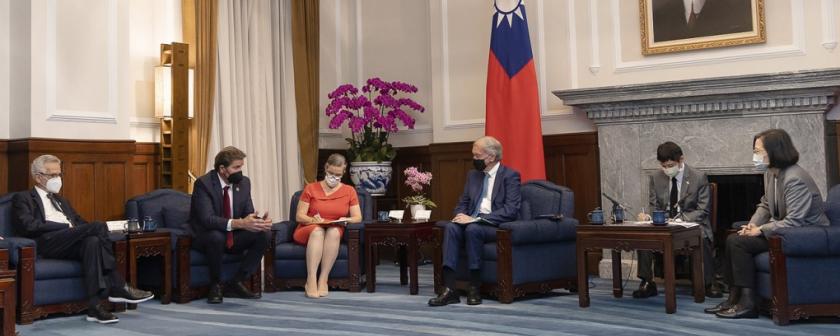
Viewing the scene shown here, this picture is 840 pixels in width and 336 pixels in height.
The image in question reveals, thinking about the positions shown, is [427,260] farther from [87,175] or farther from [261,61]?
[87,175]

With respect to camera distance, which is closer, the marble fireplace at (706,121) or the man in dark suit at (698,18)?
the marble fireplace at (706,121)

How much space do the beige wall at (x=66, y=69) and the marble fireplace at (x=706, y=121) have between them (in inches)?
141

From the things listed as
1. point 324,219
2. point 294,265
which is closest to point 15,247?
point 294,265

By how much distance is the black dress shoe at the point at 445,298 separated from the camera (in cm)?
537

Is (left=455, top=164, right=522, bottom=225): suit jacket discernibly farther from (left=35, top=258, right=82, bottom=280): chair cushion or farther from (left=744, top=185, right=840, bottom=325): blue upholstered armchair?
(left=35, top=258, right=82, bottom=280): chair cushion

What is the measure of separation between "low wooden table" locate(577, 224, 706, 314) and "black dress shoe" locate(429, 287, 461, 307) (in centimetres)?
83


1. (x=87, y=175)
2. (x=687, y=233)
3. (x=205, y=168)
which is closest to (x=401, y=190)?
(x=205, y=168)

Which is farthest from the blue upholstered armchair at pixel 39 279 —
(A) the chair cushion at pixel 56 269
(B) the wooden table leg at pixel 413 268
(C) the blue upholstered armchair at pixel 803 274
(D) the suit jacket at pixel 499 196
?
(C) the blue upholstered armchair at pixel 803 274

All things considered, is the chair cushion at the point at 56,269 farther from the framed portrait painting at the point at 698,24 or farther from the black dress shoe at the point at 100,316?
the framed portrait painting at the point at 698,24

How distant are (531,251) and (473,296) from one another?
0.50 m

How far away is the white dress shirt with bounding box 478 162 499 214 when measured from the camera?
5742 millimetres

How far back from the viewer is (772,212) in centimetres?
471

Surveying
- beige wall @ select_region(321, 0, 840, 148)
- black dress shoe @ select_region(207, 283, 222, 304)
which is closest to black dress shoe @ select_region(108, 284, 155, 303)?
black dress shoe @ select_region(207, 283, 222, 304)

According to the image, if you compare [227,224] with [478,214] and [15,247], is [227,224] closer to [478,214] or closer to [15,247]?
[15,247]
